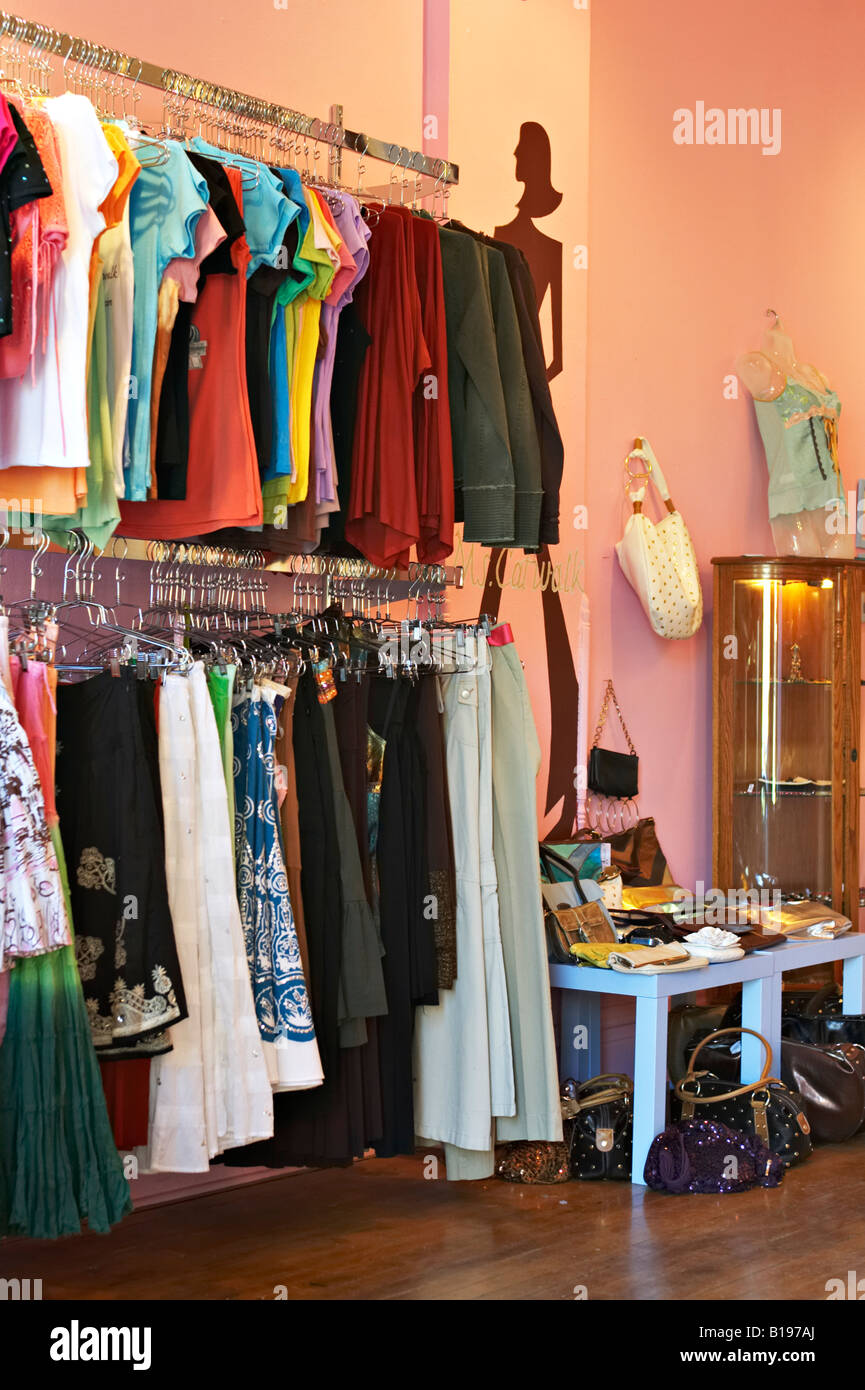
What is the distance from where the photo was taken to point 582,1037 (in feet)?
15.0

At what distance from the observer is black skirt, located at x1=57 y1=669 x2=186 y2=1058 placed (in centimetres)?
290

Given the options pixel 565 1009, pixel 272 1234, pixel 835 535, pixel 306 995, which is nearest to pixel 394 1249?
pixel 272 1234

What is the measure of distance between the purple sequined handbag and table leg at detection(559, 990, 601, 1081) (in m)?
0.54

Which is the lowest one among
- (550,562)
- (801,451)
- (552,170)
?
(550,562)

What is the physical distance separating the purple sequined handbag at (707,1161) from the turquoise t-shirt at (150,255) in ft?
7.18

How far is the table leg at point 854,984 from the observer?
498 centimetres

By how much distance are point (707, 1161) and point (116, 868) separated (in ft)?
6.24

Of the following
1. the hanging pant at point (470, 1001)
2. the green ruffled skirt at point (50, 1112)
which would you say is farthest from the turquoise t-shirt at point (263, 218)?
the green ruffled skirt at point (50, 1112)

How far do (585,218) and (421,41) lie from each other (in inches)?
32.7

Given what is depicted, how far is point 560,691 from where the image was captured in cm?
494

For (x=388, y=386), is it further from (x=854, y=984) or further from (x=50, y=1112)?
(x=854, y=984)

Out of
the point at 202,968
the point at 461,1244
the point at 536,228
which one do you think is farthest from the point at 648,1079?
the point at 536,228
